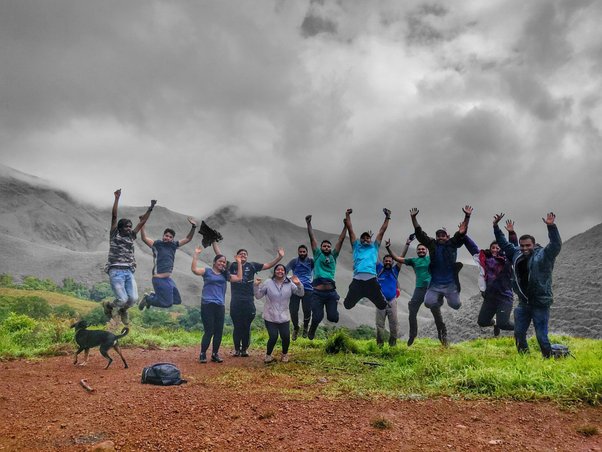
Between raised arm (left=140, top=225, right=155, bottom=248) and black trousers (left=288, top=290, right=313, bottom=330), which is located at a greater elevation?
raised arm (left=140, top=225, right=155, bottom=248)

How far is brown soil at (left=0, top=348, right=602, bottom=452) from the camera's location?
4.60 meters

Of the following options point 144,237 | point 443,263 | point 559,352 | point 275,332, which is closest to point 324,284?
point 275,332

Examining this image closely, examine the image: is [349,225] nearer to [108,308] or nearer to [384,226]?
[384,226]

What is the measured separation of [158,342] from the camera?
1170cm

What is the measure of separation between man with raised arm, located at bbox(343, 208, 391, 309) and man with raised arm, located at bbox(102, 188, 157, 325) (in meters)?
4.92

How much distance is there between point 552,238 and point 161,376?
267 inches

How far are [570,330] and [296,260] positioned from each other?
1552cm

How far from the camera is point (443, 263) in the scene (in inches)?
382

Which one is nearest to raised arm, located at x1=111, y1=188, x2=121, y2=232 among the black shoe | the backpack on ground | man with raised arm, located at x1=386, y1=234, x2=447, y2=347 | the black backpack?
the black backpack

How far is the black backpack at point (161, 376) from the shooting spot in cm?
682

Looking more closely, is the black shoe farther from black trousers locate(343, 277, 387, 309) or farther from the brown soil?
the brown soil

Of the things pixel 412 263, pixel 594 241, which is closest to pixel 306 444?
pixel 412 263

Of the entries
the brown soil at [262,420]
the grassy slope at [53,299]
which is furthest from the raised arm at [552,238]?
the grassy slope at [53,299]

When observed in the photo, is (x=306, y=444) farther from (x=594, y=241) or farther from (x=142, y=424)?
(x=594, y=241)
